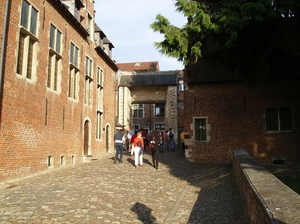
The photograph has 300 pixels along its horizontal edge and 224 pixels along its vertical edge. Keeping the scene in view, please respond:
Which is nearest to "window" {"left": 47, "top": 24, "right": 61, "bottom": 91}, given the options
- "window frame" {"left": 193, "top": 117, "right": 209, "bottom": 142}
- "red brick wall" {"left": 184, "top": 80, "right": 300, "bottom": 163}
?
"red brick wall" {"left": 184, "top": 80, "right": 300, "bottom": 163}

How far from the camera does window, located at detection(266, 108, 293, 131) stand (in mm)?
15258

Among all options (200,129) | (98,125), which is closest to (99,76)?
(98,125)

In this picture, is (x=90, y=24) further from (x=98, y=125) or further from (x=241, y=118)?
(x=241, y=118)

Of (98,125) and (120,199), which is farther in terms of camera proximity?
(98,125)

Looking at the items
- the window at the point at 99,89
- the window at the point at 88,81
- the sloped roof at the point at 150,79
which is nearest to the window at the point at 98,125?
the window at the point at 99,89

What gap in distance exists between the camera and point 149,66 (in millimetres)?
49344

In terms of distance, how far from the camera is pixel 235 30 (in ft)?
28.6

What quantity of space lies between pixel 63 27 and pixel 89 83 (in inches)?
193

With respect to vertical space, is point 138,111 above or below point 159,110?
below

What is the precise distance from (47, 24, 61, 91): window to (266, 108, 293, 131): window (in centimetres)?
1132

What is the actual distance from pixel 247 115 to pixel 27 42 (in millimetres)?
11551

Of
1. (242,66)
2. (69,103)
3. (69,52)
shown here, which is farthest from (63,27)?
(242,66)

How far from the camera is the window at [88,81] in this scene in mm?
17672


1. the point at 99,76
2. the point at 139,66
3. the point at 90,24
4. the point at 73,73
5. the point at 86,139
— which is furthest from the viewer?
the point at 139,66
